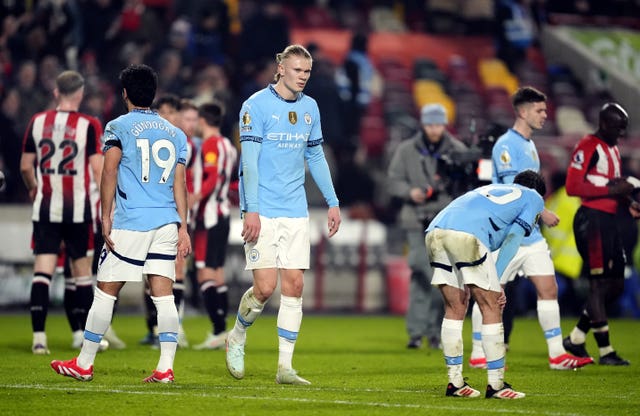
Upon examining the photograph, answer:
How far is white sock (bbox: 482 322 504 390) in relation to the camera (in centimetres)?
809

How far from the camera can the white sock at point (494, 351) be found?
8094 millimetres

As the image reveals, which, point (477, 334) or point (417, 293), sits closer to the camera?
point (477, 334)

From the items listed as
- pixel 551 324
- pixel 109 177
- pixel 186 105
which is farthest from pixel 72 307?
pixel 551 324

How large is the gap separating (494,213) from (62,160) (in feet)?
14.9

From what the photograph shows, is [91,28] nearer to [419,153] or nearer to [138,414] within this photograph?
[419,153]

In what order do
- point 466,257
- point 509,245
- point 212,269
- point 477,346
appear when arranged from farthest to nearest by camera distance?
1. point 212,269
2. point 477,346
3. point 509,245
4. point 466,257

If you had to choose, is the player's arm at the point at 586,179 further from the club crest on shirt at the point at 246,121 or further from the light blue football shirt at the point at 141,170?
the light blue football shirt at the point at 141,170

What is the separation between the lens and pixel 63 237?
11398mm

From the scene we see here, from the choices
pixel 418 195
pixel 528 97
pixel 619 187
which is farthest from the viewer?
pixel 418 195

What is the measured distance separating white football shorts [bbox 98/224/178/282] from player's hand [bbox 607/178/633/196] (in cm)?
435

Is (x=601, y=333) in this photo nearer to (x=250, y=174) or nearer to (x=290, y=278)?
(x=290, y=278)

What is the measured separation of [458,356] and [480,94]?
17.5 meters

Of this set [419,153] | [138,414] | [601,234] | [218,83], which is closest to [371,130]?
[218,83]

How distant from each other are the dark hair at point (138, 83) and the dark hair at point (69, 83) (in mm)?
2629
